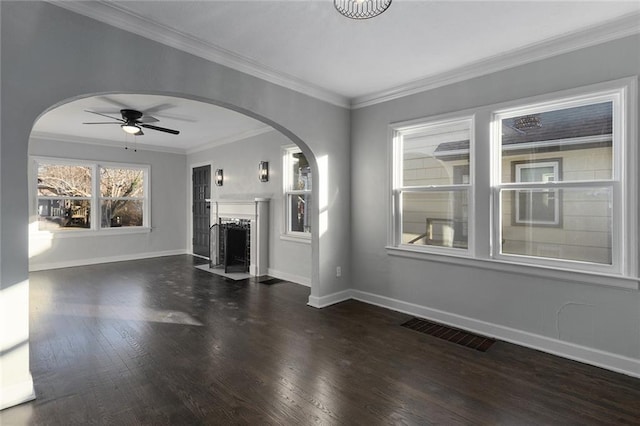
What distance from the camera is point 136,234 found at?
24.8 feet

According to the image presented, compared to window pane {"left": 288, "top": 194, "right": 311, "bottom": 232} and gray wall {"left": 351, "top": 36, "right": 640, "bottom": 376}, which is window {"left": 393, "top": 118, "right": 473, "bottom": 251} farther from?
window pane {"left": 288, "top": 194, "right": 311, "bottom": 232}

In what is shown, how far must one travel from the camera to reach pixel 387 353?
2.88 meters

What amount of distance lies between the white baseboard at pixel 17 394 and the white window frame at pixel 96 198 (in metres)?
5.51

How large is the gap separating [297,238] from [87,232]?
189 inches

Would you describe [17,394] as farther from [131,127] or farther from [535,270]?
[535,270]

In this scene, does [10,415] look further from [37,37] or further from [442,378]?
[442,378]

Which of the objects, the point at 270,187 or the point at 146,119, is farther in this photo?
the point at 270,187

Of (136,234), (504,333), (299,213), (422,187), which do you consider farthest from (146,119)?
(504,333)

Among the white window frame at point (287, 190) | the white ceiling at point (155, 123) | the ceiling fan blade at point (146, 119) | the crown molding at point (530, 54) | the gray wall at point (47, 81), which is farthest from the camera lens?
the white window frame at point (287, 190)

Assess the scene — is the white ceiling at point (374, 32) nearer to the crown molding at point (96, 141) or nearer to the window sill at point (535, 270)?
the window sill at point (535, 270)

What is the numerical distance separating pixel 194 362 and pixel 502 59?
3.96m

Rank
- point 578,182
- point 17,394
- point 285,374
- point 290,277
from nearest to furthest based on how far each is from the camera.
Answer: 1. point 17,394
2. point 285,374
3. point 578,182
4. point 290,277

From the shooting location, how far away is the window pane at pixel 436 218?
3611 mm

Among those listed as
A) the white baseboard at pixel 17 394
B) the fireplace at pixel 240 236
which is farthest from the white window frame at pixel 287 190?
the white baseboard at pixel 17 394
